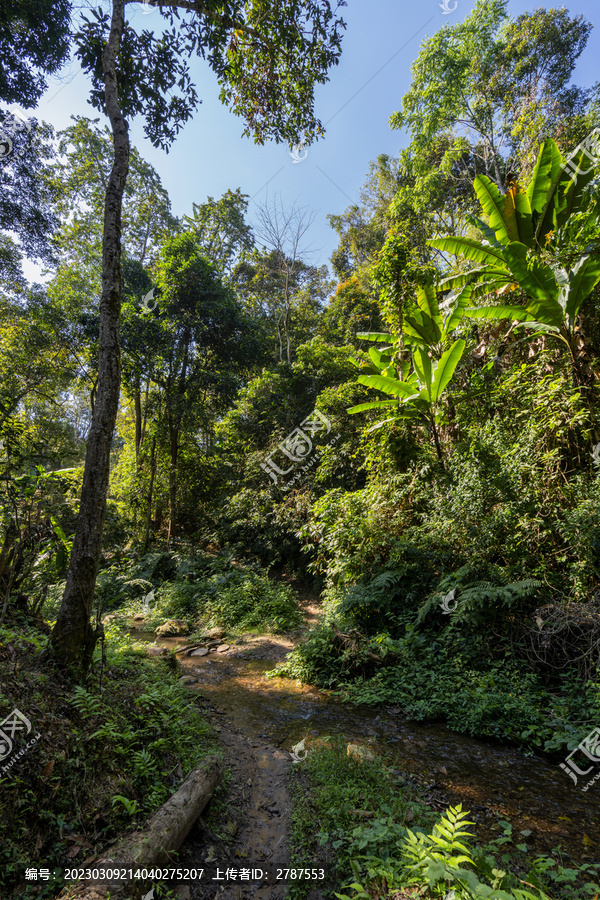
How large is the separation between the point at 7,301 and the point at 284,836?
16.8 meters

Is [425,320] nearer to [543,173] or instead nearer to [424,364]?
[424,364]

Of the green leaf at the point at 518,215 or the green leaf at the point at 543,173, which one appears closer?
the green leaf at the point at 543,173

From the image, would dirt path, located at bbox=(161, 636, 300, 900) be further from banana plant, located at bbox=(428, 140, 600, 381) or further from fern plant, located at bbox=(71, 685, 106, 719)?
banana plant, located at bbox=(428, 140, 600, 381)

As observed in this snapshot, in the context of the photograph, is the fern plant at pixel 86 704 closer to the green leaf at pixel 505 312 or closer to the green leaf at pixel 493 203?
the green leaf at pixel 505 312

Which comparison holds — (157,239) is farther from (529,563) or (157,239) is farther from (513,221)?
(529,563)

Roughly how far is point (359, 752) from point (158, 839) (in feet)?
6.37

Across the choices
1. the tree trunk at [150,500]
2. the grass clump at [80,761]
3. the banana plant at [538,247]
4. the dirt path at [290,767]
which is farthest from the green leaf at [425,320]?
the tree trunk at [150,500]

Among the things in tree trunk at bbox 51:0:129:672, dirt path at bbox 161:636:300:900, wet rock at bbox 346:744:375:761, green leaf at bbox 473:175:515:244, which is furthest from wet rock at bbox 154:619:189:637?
green leaf at bbox 473:175:515:244

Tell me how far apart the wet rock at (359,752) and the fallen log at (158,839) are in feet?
4.20

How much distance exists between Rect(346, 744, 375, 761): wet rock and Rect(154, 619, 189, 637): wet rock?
5985 mm

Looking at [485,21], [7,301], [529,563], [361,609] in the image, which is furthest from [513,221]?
[7,301]

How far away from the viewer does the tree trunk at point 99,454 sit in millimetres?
3639

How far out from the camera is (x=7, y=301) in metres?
13.2

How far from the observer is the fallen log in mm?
1867
